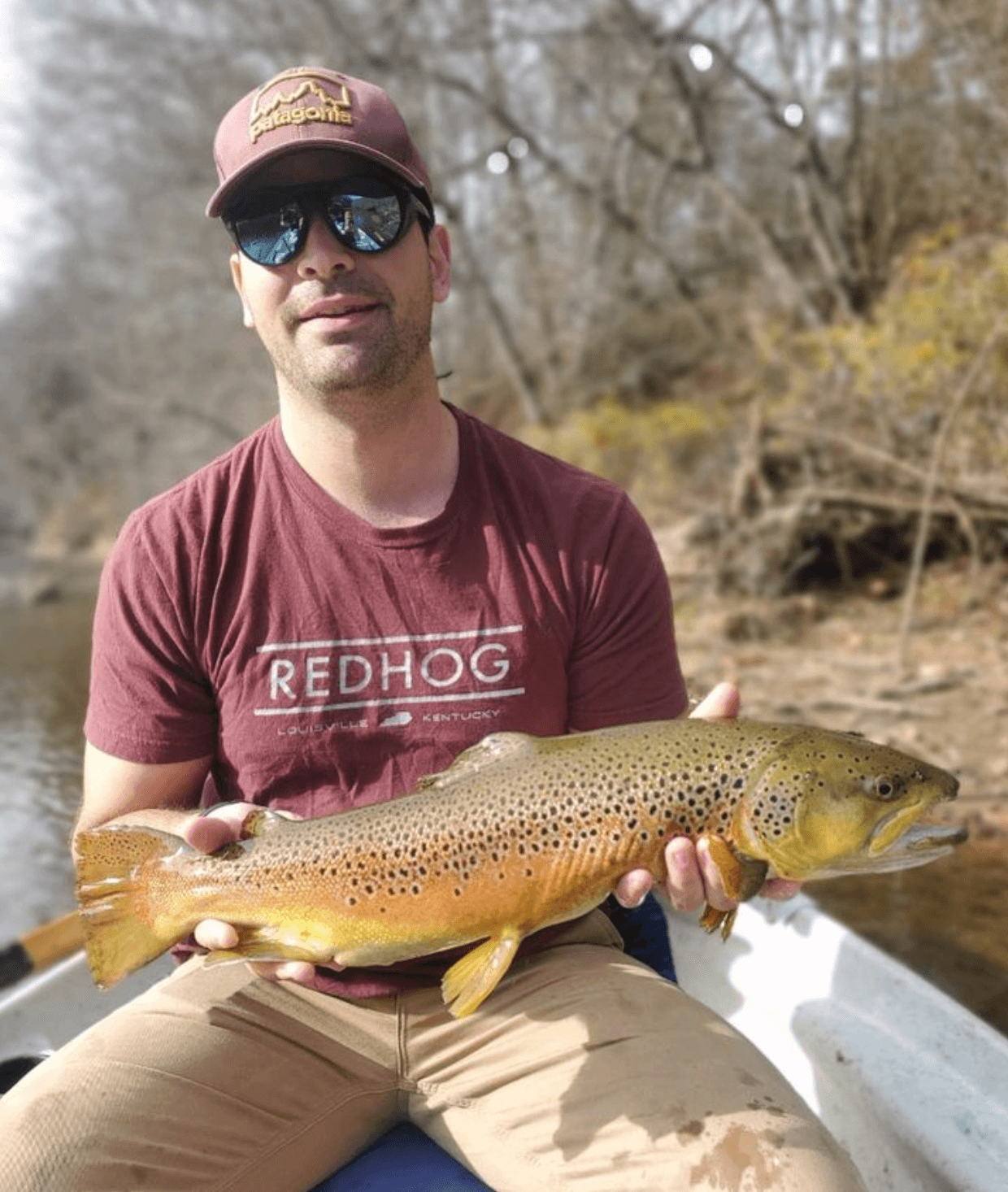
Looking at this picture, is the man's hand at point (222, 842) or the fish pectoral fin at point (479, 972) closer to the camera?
the fish pectoral fin at point (479, 972)

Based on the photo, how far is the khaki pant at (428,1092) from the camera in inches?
76.8

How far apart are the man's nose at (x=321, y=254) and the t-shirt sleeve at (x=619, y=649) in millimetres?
872

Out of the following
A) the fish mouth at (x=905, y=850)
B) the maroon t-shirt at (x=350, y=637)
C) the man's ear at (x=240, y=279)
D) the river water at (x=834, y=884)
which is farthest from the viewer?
the river water at (x=834, y=884)

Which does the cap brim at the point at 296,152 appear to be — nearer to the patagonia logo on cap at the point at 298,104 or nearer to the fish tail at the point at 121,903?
the patagonia logo on cap at the point at 298,104

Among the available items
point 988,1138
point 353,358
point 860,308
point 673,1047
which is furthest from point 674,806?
point 860,308

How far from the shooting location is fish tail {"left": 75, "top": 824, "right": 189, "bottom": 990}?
220 centimetres

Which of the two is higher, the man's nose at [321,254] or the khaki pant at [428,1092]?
the man's nose at [321,254]

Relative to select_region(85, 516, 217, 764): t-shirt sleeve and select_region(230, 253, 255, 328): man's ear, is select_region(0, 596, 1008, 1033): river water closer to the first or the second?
select_region(85, 516, 217, 764): t-shirt sleeve

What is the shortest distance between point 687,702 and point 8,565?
87.5ft

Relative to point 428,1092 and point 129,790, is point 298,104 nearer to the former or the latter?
point 129,790

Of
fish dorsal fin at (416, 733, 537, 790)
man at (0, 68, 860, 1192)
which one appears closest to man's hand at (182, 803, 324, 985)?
man at (0, 68, 860, 1192)

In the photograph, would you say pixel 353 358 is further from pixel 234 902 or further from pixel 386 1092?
→ pixel 386 1092

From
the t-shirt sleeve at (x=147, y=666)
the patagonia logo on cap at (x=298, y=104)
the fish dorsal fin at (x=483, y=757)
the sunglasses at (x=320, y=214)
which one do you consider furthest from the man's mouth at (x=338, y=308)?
the fish dorsal fin at (x=483, y=757)

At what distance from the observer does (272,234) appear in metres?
2.51
